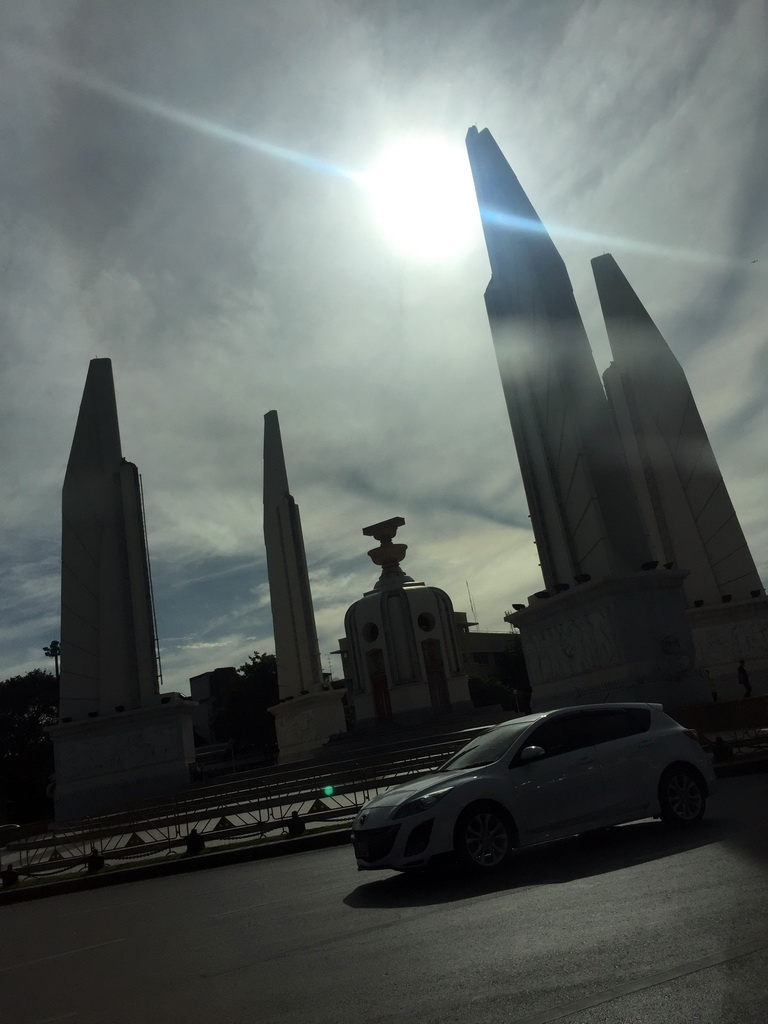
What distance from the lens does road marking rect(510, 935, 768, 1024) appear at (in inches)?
142

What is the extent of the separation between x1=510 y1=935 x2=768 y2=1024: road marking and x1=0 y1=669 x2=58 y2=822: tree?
4564 centimetres

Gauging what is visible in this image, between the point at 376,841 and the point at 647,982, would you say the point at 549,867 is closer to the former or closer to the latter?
the point at 376,841

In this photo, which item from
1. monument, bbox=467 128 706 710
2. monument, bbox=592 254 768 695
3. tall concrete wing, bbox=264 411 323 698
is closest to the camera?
monument, bbox=467 128 706 710

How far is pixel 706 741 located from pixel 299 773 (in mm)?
14077

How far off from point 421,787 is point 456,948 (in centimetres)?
261

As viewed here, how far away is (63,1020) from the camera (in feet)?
15.6

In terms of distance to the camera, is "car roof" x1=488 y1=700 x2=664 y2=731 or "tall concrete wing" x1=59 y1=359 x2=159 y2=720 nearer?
"car roof" x1=488 y1=700 x2=664 y2=731

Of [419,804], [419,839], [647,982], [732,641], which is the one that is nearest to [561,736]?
[419,804]

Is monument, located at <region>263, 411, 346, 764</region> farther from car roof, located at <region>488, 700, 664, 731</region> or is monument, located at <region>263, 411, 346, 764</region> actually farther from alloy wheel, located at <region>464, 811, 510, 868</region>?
alloy wheel, located at <region>464, 811, 510, 868</region>

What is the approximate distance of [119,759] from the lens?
93.3 ft

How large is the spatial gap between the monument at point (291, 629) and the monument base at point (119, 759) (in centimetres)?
715

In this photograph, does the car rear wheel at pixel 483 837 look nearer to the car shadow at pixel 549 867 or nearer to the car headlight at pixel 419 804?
the car shadow at pixel 549 867

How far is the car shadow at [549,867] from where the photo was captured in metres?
6.76

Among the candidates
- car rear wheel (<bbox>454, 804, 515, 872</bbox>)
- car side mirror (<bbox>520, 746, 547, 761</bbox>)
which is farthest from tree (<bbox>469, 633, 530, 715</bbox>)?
car rear wheel (<bbox>454, 804, 515, 872</bbox>)
